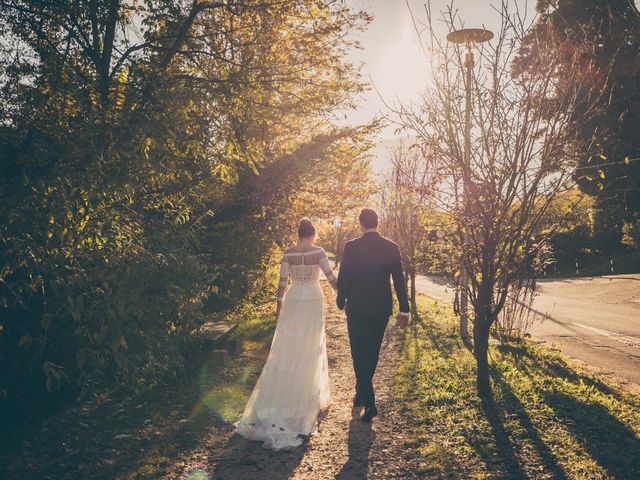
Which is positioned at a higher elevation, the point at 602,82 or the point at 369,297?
the point at 602,82

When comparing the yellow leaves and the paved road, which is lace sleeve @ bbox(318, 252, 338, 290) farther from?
the yellow leaves

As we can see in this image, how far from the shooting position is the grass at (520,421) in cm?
407

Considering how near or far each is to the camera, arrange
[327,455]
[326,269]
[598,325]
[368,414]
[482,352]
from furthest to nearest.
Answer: [598,325], [482,352], [326,269], [368,414], [327,455]

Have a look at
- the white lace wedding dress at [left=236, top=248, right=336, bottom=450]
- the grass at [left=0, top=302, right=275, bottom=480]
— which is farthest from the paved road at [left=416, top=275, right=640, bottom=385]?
the grass at [left=0, top=302, right=275, bottom=480]

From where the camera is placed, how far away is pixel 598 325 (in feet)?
37.8

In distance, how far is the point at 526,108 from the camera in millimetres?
5395

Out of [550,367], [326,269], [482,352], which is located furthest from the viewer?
[550,367]

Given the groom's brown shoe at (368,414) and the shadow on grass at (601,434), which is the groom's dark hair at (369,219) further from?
the shadow on grass at (601,434)

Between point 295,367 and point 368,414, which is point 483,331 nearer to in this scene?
point 368,414

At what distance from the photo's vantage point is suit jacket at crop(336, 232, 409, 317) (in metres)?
5.38

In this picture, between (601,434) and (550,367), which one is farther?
(550,367)

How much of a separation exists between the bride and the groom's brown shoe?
0.56 meters

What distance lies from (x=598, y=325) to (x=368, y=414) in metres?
8.95

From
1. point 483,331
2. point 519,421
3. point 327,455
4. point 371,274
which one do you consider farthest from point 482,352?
point 327,455
